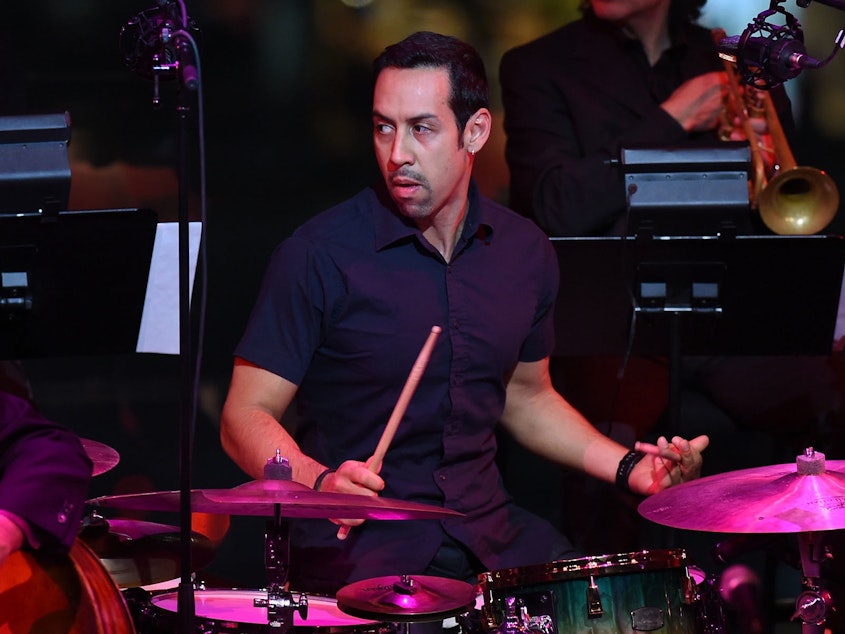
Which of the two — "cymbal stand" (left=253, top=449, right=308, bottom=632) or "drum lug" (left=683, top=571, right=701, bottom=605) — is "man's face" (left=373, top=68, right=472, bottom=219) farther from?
"drum lug" (left=683, top=571, right=701, bottom=605)

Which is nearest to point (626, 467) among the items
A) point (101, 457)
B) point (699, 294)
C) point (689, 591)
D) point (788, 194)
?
point (689, 591)

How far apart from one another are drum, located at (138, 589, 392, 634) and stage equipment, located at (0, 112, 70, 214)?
41.1 inches

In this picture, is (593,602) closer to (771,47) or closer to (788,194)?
(771,47)

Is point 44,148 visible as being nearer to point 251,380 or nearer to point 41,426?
point 251,380

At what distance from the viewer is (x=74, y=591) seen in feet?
6.29

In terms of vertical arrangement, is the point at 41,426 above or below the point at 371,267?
below

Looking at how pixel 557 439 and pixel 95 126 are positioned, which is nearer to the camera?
pixel 557 439

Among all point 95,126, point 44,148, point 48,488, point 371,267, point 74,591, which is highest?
point 95,126

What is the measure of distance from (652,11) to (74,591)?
9.90 ft

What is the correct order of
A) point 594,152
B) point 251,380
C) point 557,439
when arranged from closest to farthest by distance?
point 251,380 < point 557,439 < point 594,152

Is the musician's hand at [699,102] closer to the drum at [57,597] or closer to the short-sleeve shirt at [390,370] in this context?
the short-sleeve shirt at [390,370]

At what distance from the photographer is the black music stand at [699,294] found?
11.4ft

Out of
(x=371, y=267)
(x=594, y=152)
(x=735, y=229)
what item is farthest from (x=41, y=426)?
(x=594, y=152)

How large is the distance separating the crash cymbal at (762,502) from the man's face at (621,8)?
2009mm
